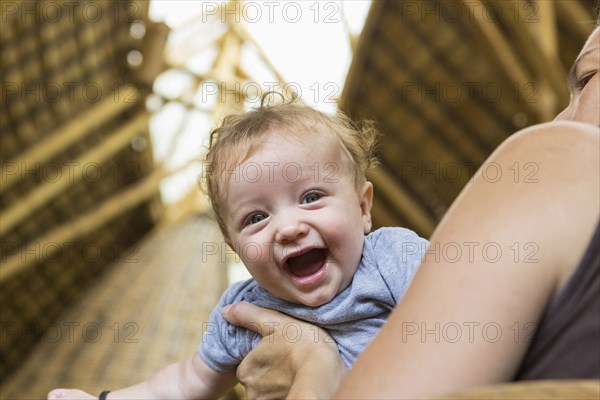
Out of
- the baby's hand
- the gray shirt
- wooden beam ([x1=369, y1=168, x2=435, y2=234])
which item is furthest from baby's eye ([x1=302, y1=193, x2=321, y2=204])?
wooden beam ([x1=369, y1=168, x2=435, y2=234])

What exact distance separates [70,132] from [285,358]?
3.77 m

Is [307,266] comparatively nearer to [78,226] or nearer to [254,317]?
[254,317]

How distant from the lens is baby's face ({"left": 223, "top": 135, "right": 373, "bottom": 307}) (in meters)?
1.22

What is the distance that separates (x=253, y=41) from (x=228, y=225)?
474 cm

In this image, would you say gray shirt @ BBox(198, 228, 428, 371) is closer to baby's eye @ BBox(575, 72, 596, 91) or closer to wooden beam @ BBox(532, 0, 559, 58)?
baby's eye @ BBox(575, 72, 596, 91)

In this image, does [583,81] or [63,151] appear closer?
[583,81]

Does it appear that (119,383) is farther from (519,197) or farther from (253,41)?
(519,197)

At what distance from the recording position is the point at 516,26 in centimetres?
390

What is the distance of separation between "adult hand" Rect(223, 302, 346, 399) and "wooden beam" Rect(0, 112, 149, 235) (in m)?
3.78

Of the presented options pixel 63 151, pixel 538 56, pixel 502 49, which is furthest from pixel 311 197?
pixel 63 151

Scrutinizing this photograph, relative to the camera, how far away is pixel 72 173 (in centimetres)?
524

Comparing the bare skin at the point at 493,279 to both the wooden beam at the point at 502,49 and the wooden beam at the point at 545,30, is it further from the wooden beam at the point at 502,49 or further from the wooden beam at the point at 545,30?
the wooden beam at the point at 502,49

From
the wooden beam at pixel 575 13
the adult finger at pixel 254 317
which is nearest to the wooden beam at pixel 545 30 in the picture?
the wooden beam at pixel 575 13

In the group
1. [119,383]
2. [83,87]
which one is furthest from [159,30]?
[119,383]
